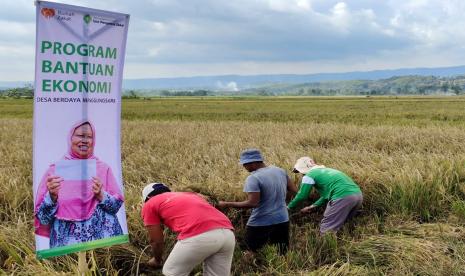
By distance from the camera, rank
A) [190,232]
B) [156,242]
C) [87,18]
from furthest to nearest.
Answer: [156,242] < [190,232] < [87,18]

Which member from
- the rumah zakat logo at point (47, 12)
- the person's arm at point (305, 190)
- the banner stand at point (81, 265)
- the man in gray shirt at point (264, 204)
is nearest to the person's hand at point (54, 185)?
the banner stand at point (81, 265)

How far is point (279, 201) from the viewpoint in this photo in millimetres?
5539

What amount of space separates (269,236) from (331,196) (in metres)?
1.13

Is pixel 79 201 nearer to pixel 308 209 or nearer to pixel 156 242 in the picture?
pixel 156 242

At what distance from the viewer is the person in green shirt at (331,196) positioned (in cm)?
588

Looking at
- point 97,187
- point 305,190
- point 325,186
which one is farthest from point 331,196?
point 97,187

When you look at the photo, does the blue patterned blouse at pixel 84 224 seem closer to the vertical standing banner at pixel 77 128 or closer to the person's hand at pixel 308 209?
the vertical standing banner at pixel 77 128

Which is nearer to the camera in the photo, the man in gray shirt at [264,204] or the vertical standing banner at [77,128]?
the vertical standing banner at [77,128]

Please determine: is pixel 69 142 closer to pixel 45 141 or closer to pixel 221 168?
pixel 45 141

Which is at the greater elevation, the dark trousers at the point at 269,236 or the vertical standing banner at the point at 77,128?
the vertical standing banner at the point at 77,128

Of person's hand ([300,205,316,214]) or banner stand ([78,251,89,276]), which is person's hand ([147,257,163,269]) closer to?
banner stand ([78,251,89,276])

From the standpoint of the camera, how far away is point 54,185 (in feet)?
12.3

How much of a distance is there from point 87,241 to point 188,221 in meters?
0.89

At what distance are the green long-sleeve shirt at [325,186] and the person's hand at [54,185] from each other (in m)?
3.25
